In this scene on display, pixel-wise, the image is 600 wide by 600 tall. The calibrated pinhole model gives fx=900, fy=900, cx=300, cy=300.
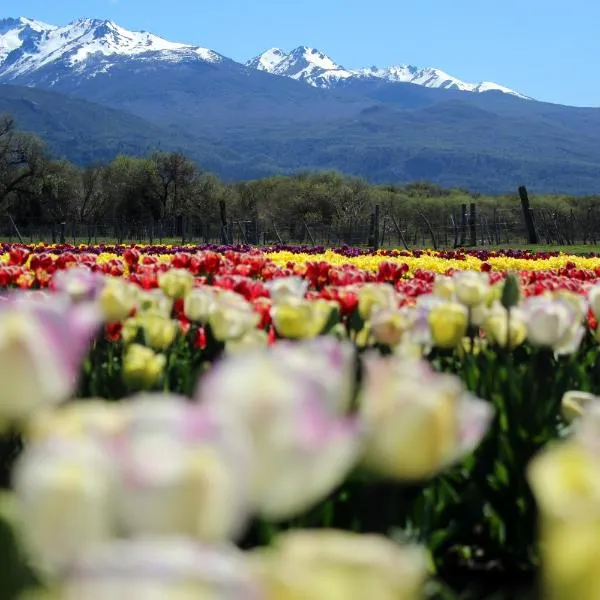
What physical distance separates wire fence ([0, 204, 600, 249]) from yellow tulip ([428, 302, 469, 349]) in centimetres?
2877

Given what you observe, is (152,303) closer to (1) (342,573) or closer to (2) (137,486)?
(2) (137,486)

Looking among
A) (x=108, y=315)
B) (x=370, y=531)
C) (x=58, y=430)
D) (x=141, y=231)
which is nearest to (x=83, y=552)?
(x=58, y=430)

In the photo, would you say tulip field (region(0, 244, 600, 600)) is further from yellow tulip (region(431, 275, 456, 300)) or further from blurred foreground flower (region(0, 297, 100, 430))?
yellow tulip (region(431, 275, 456, 300))

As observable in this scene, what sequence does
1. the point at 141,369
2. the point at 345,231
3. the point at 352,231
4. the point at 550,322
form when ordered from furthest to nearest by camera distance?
the point at 345,231 → the point at 352,231 → the point at 550,322 → the point at 141,369

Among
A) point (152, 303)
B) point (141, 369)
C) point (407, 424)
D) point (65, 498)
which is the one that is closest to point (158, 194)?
point (152, 303)

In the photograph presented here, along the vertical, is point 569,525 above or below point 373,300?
above

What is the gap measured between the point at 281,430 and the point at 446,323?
1698mm

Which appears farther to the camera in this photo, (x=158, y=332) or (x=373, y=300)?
(x=373, y=300)

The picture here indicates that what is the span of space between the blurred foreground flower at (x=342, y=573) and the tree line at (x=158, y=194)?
6485 centimetres

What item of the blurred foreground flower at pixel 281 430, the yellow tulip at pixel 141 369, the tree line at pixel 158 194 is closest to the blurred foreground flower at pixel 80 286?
the yellow tulip at pixel 141 369

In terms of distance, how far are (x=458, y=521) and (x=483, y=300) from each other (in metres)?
1.20

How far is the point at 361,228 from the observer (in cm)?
4628

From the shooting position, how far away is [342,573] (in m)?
0.58

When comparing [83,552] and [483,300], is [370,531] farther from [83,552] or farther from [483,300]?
[483,300]
